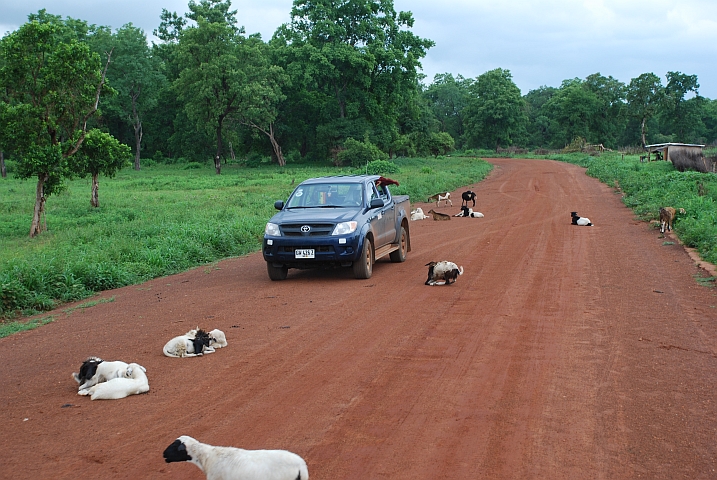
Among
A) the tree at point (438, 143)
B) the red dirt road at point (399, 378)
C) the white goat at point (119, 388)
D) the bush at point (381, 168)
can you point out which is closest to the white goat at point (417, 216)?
the red dirt road at point (399, 378)

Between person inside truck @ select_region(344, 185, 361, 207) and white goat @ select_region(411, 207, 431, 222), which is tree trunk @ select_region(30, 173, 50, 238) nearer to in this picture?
white goat @ select_region(411, 207, 431, 222)

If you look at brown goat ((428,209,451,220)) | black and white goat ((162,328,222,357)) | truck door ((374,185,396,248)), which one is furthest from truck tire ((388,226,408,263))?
brown goat ((428,209,451,220))

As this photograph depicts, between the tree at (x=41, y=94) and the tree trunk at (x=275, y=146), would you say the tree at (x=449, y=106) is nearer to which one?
the tree trunk at (x=275, y=146)

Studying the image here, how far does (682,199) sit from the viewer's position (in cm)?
2219

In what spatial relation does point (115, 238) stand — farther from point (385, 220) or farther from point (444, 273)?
point (444, 273)

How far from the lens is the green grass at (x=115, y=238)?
11.9 meters

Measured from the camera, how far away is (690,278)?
11.6 metres

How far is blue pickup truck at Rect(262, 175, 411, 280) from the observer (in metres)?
11.8

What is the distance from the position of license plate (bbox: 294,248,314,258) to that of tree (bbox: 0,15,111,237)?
515 inches

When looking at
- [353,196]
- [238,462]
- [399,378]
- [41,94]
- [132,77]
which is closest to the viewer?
[238,462]

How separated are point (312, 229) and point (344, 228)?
57 cm

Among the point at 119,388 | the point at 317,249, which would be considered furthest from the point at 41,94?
the point at 119,388

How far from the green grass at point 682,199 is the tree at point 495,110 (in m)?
57.7

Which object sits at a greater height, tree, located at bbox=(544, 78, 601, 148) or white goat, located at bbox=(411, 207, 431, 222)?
tree, located at bbox=(544, 78, 601, 148)
